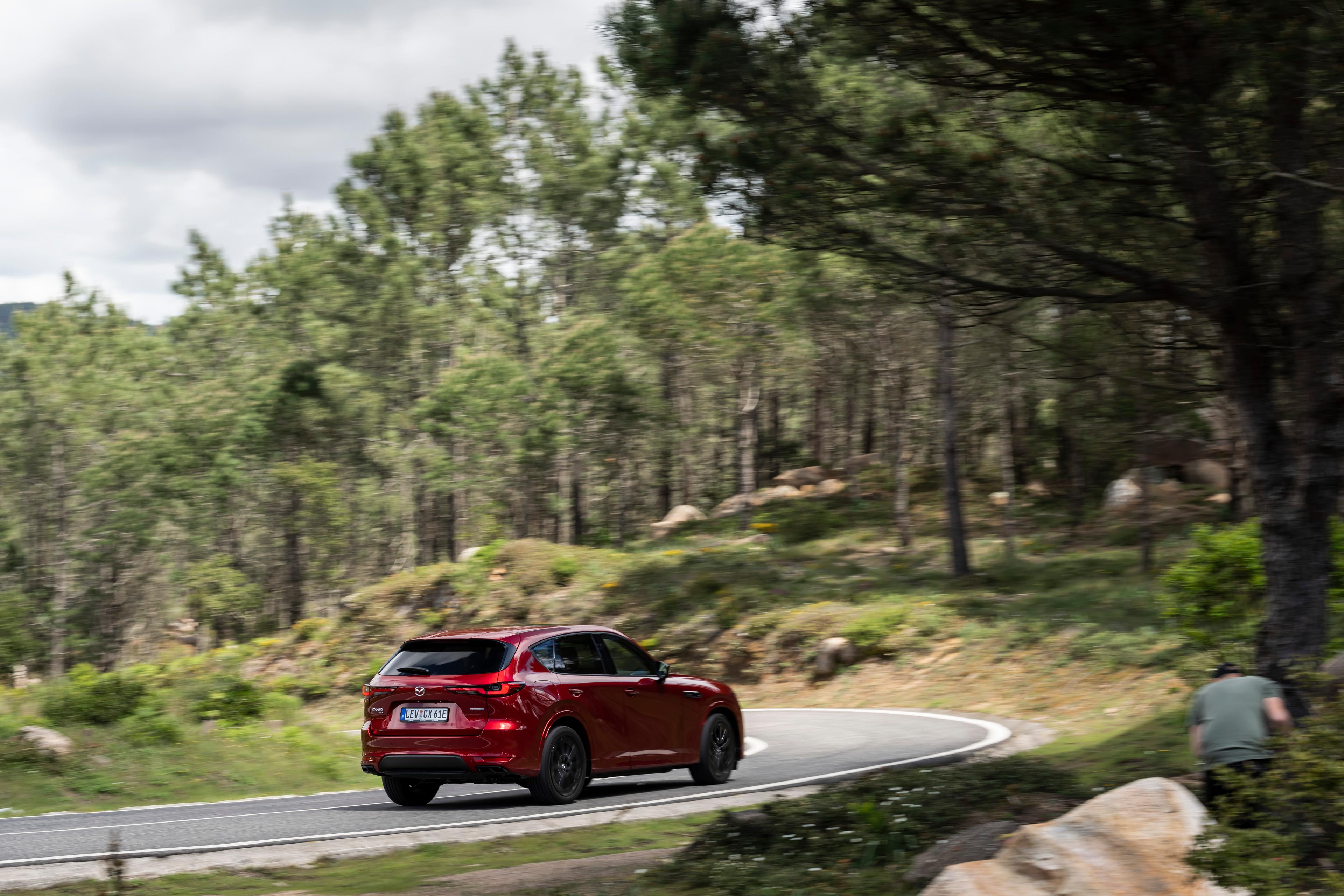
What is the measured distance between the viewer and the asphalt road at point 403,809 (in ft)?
31.2

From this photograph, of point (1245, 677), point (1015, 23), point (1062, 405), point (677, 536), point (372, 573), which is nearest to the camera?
point (1245, 677)

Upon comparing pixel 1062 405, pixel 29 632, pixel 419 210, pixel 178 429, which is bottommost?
pixel 29 632

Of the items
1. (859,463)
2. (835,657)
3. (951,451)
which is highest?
(859,463)

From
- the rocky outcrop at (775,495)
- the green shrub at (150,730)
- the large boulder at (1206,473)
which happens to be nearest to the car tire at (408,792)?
the green shrub at (150,730)

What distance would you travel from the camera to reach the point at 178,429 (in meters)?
50.8

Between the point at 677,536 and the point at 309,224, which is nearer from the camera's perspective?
the point at 677,536

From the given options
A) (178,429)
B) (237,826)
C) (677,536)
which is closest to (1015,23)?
(237,826)

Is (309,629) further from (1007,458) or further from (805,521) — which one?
(1007,458)

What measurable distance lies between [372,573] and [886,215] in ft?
169

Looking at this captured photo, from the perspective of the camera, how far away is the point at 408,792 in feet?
39.3

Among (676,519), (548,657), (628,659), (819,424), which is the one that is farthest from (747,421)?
(548,657)

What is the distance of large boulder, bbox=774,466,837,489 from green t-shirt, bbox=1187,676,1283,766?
4216cm

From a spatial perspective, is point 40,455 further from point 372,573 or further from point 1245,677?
point 1245,677

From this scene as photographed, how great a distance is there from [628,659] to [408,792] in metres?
2.47
